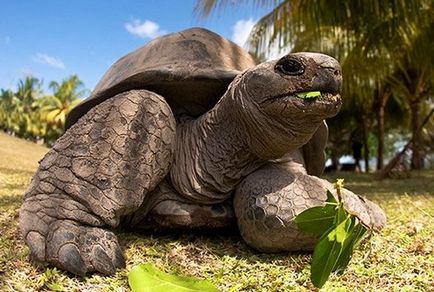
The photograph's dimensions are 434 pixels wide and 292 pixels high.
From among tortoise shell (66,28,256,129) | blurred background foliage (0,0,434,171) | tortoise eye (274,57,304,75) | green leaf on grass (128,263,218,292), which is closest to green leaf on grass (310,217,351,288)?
green leaf on grass (128,263,218,292)

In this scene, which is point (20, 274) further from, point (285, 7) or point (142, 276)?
point (285, 7)

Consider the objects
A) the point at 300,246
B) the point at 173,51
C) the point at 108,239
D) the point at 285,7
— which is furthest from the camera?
the point at 285,7

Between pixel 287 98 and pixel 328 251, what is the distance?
2.90ft

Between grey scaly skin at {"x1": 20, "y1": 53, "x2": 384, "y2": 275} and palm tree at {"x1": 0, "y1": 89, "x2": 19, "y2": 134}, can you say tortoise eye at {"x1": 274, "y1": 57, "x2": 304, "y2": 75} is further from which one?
palm tree at {"x1": 0, "y1": 89, "x2": 19, "y2": 134}

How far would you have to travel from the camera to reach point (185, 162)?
6.55 feet

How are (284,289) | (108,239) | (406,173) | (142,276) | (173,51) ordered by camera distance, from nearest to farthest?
(142,276), (284,289), (108,239), (173,51), (406,173)

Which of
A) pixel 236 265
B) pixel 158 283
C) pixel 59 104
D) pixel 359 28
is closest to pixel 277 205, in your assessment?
pixel 236 265

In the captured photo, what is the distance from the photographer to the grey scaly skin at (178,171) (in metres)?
1.58

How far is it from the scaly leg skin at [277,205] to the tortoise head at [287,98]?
0.43ft

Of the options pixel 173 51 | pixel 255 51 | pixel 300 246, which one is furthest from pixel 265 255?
pixel 255 51

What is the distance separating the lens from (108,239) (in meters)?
1.58

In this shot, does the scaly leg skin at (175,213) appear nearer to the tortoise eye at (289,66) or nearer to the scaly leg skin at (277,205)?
the scaly leg skin at (277,205)

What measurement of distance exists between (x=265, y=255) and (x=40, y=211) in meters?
0.85

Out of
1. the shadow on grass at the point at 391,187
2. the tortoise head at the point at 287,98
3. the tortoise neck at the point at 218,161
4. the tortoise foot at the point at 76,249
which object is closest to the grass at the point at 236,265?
the tortoise foot at the point at 76,249
